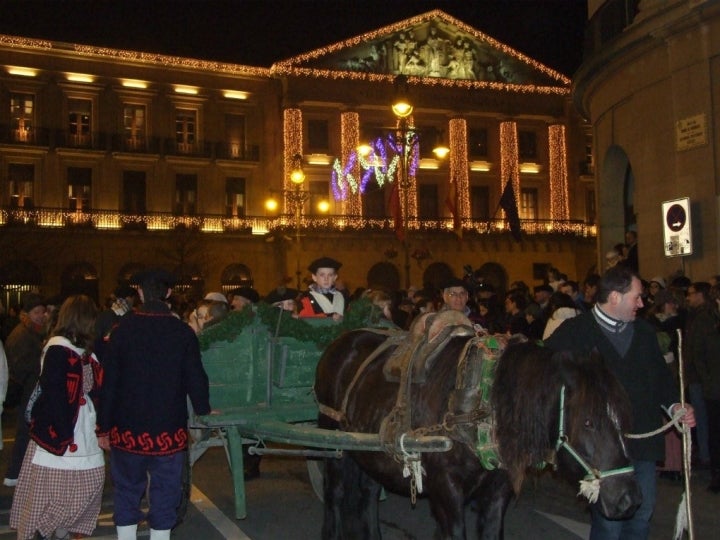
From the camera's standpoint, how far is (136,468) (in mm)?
5352

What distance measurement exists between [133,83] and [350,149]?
11.9 m

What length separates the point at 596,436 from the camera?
154 inches

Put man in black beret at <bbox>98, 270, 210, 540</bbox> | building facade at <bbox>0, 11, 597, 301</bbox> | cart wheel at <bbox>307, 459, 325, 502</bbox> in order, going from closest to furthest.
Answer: man in black beret at <bbox>98, 270, 210, 540</bbox> < cart wheel at <bbox>307, 459, 325, 502</bbox> < building facade at <bbox>0, 11, 597, 301</bbox>

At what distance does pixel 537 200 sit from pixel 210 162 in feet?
63.9

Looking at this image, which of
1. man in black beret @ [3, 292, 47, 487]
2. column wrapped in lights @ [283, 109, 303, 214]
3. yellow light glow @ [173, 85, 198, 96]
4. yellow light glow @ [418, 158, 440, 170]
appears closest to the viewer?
man in black beret @ [3, 292, 47, 487]

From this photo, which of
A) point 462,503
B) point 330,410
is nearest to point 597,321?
point 462,503

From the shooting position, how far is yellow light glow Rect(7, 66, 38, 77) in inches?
1563

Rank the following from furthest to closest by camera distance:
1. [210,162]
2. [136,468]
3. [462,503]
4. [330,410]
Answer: [210,162] → [330,410] → [136,468] → [462,503]

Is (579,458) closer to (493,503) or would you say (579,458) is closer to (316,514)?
(493,503)

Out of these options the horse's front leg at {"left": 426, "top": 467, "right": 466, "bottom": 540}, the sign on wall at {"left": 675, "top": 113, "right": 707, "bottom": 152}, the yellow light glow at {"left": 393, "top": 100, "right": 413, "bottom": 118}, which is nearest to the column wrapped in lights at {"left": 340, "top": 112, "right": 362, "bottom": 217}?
the yellow light glow at {"left": 393, "top": 100, "right": 413, "bottom": 118}

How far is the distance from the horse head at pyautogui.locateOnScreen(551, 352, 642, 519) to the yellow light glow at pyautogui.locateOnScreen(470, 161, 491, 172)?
44.7 meters

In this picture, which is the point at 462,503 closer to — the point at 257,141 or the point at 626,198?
the point at 626,198

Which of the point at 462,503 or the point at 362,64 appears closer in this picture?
the point at 462,503

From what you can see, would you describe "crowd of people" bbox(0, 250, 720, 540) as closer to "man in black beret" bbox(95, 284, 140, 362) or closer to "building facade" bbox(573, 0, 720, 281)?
"man in black beret" bbox(95, 284, 140, 362)
